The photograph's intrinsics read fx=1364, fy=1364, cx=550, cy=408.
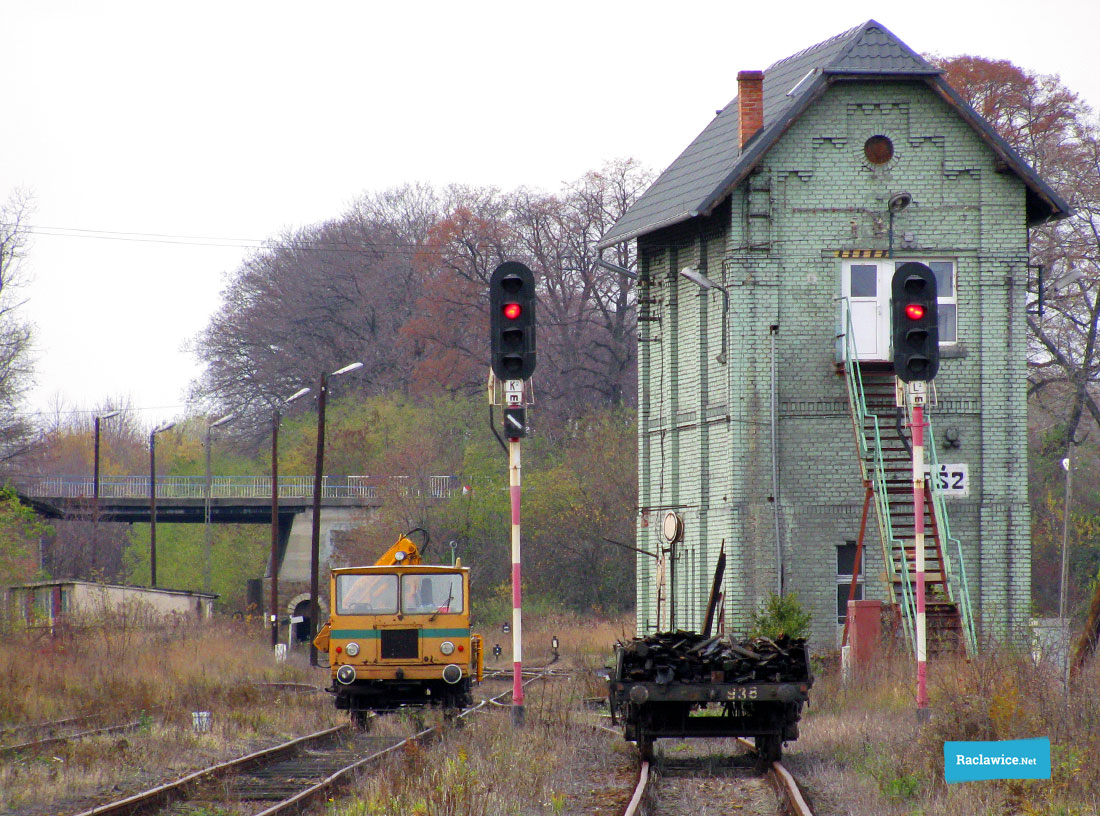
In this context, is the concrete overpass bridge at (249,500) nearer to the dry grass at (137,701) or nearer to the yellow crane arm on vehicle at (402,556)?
the dry grass at (137,701)

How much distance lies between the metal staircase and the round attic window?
2.66 metres

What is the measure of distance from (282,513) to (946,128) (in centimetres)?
4046

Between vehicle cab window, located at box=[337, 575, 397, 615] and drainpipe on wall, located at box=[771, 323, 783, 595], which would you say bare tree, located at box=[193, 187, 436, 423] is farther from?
vehicle cab window, located at box=[337, 575, 397, 615]

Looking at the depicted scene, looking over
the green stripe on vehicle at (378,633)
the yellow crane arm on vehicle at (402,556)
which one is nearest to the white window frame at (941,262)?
the yellow crane arm on vehicle at (402,556)

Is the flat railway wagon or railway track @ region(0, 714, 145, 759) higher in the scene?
the flat railway wagon

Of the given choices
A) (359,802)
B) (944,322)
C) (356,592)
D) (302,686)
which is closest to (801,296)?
(944,322)

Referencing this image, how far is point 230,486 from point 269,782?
49.2 metres

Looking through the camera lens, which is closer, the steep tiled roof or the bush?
the bush

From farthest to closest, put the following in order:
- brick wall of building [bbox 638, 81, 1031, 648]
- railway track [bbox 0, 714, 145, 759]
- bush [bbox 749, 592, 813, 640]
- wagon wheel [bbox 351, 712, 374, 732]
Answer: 1. brick wall of building [bbox 638, 81, 1031, 648]
2. bush [bbox 749, 592, 813, 640]
3. wagon wheel [bbox 351, 712, 374, 732]
4. railway track [bbox 0, 714, 145, 759]

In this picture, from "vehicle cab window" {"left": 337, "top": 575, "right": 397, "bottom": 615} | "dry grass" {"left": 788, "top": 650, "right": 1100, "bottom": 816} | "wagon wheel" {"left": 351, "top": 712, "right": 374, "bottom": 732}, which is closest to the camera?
"dry grass" {"left": 788, "top": 650, "right": 1100, "bottom": 816}

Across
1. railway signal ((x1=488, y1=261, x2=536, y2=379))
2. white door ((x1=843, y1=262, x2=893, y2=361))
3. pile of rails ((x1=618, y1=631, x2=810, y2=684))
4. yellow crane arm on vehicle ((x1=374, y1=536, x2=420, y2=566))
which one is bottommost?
pile of rails ((x1=618, y1=631, x2=810, y2=684))

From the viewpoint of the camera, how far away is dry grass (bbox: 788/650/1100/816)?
988 cm

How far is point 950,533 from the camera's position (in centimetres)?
2367

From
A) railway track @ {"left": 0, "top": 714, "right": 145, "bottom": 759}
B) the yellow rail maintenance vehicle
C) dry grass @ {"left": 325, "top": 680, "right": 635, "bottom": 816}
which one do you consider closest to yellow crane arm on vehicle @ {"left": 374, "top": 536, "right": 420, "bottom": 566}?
the yellow rail maintenance vehicle
